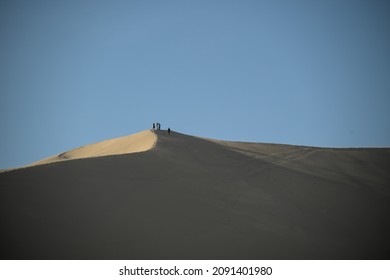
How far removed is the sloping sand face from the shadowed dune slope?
2988mm

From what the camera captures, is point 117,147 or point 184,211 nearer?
point 184,211

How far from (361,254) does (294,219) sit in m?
2.87

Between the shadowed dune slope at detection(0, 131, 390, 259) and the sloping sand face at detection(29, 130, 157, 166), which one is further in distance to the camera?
the sloping sand face at detection(29, 130, 157, 166)

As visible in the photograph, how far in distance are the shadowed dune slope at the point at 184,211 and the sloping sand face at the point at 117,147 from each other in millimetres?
2988

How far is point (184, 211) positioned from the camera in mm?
15078

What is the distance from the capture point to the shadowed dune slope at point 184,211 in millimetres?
12312

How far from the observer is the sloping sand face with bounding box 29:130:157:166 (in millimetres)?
25469

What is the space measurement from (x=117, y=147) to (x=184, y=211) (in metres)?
14.0

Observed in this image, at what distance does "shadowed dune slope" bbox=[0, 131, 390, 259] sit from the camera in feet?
40.4

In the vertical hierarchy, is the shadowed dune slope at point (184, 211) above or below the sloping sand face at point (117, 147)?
below

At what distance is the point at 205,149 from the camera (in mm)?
→ 25812

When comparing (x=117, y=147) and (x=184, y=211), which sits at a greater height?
(x=117, y=147)

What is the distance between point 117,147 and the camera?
28.1m

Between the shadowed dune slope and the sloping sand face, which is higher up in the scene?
the sloping sand face
